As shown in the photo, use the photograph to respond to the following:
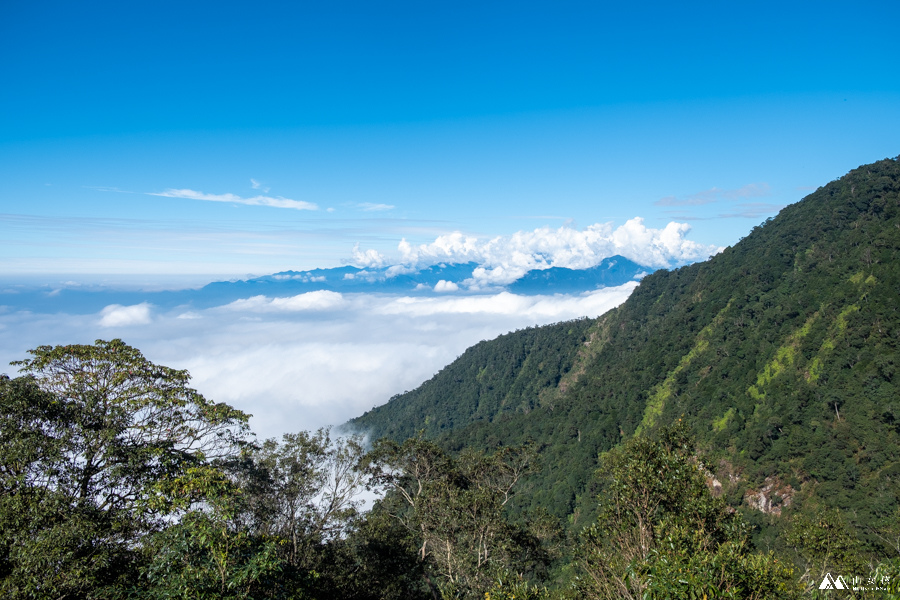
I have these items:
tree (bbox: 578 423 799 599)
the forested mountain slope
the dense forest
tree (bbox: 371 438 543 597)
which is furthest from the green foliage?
tree (bbox: 371 438 543 597)

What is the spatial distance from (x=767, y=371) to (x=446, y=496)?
65406 millimetres

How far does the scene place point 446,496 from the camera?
22.5 meters

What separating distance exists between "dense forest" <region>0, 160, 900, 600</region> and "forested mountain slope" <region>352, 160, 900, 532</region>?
1.30ft

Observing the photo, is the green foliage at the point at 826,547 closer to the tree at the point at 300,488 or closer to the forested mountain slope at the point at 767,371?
the forested mountain slope at the point at 767,371

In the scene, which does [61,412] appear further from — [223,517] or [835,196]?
[835,196]

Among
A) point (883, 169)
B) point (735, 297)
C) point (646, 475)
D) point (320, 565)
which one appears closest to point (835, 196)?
point (883, 169)

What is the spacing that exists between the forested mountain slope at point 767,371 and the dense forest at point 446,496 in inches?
15.6

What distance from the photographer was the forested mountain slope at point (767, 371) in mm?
47938

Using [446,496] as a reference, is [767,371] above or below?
below

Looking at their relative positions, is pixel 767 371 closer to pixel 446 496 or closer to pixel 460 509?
pixel 446 496

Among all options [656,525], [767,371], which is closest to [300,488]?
[656,525]

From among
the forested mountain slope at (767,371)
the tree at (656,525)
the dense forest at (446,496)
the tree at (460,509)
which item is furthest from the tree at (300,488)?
the forested mountain slope at (767,371)

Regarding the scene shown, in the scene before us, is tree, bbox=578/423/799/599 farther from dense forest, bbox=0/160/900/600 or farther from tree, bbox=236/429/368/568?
tree, bbox=236/429/368/568

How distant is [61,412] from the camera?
13234 millimetres
